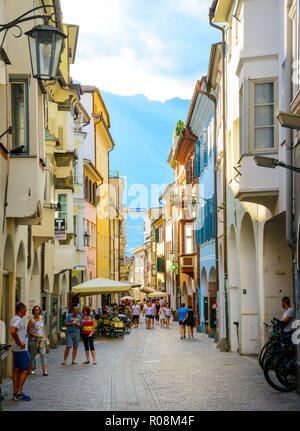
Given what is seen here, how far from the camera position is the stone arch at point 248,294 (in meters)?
23.8

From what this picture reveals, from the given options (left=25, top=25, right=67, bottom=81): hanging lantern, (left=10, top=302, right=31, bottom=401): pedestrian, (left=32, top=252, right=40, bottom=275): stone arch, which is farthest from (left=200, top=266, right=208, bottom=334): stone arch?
(left=25, top=25, right=67, bottom=81): hanging lantern

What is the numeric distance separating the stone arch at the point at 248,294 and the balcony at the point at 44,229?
221 inches

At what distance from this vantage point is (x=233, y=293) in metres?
26.1

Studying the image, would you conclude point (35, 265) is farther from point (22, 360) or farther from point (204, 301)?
point (204, 301)

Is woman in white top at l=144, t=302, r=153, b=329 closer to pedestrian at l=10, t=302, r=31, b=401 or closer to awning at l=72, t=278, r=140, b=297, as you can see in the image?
awning at l=72, t=278, r=140, b=297

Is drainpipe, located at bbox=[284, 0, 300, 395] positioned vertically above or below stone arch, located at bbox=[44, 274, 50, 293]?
above

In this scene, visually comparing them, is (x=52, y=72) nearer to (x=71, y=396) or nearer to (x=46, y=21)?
(x=46, y=21)

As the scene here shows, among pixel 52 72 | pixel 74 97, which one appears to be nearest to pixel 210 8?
pixel 74 97

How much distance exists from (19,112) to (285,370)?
7575 mm

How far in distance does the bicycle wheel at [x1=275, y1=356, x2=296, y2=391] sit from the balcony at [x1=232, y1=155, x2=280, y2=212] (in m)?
4.58

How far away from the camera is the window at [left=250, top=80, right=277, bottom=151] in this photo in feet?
59.7

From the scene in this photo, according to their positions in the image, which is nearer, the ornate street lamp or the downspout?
the ornate street lamp

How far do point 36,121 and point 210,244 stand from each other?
20586 mm

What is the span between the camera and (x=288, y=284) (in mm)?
20000
